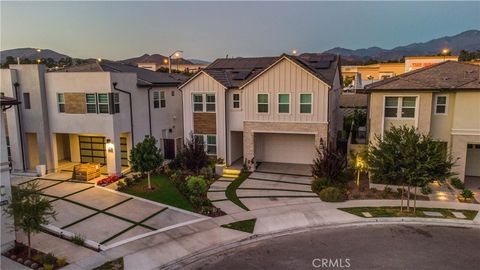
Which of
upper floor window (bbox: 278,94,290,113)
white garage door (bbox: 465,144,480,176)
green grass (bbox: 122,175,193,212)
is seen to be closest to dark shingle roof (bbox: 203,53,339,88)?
upper floor window (bbox: 278,94,290,113)

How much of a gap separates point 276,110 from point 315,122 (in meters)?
2.73

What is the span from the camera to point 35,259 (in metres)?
11.8

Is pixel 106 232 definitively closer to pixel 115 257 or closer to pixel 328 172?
pixel 115 257

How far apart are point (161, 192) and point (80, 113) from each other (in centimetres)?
861

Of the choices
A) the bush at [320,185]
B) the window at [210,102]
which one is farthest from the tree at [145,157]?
the bush at [320,185]

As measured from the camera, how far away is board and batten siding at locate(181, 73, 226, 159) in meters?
24.6

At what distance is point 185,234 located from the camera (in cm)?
1395

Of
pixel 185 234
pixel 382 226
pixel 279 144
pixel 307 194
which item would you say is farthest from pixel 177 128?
pixel 382 226

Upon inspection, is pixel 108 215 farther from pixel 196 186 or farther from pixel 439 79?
pixel 439 79

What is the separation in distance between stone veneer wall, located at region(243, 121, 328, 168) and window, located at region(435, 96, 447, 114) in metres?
6.48

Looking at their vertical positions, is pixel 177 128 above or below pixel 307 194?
above

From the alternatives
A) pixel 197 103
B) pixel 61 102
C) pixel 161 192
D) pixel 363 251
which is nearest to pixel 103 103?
pixel 61 102

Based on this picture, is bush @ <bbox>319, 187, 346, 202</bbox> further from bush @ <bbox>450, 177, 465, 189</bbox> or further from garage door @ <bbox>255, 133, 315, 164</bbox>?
garage door @ <bbox>255, 133, 315, 164</bbox>

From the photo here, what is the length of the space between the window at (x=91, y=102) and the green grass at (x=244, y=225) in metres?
13.2
